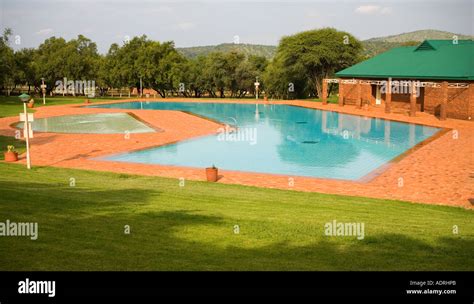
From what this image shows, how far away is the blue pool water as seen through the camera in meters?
20.8

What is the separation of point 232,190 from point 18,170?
8.75 meters

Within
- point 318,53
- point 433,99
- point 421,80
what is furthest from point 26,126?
point 318,53

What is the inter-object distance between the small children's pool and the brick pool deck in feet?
7.66

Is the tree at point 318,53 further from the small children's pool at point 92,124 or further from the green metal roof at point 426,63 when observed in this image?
the small children's pool at point 92,124

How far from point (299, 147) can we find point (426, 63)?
25500 mm

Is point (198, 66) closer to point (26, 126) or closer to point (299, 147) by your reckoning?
point (299, 147)

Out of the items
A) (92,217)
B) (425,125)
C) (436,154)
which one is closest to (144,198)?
(92,217)

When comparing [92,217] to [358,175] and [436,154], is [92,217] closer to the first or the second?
[358,175]

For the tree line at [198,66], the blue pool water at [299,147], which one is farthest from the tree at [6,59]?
the blue pool water at [299,147]

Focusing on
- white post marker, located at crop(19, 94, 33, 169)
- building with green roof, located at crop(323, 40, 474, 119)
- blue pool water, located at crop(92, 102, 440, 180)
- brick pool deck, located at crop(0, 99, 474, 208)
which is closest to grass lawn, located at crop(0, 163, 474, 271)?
brick pool deck, located at crop(0, 99, 474, 208)

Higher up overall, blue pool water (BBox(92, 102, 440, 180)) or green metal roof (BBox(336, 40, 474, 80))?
green metal roof (BBox(336, 40, 474, 80))

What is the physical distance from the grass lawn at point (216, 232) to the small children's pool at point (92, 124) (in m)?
20.2

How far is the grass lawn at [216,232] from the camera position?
6520mm

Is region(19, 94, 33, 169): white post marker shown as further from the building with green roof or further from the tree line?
the tree line
